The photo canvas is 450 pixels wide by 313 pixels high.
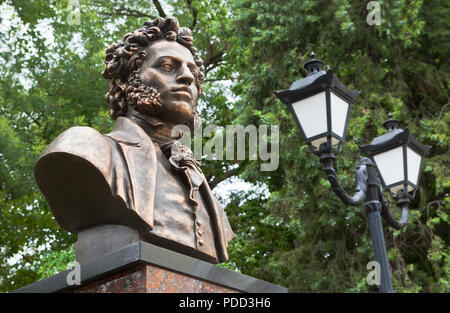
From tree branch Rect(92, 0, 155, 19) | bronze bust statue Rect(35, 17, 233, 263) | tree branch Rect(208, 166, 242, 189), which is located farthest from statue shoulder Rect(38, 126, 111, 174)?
tree branch Rect(92, 0, 155, 19)

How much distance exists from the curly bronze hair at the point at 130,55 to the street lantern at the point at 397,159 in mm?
2757

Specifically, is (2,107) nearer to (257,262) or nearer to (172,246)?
(257,262)

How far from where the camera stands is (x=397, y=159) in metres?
6.68

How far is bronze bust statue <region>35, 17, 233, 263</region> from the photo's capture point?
3686 mm

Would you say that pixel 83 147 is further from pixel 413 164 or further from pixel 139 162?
pixel 413 164

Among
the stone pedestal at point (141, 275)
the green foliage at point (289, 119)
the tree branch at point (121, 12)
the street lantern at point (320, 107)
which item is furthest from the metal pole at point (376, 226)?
the tree branch at point (121, 12)

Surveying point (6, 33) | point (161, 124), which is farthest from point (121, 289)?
point (6, 33)

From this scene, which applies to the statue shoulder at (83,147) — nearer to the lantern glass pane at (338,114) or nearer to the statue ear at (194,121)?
the statue ear at (194,121)

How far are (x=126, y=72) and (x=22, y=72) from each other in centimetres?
1035

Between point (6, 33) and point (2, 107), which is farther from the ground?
point (6, 33)

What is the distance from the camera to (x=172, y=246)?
3828 mm

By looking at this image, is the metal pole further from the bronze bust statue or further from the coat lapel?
the coat lapel

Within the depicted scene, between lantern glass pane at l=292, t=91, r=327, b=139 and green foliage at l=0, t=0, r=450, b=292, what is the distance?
479cm

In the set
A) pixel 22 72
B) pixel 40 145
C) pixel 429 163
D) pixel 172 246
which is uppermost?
pixel 22 72
